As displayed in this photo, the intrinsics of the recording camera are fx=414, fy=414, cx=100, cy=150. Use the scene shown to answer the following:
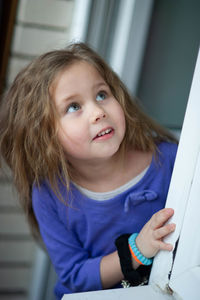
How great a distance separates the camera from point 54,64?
1.22 meters

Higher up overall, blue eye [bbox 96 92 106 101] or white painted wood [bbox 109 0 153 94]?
white painted wood [bbox 109 0 153 94]

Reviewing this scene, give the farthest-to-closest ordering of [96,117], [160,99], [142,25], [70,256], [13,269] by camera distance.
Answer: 1. [13,269]
2. [160,99]
3. [142,25]
4. [70,256]
5. [96,117]

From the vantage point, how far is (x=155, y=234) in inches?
36.9

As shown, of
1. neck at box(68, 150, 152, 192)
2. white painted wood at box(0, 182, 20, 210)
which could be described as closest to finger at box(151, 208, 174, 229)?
neck at box(68, 150, 152, 192)

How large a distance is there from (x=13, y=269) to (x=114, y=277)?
1.32 m

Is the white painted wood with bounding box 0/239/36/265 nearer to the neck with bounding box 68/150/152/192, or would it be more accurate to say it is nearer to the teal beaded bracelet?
the neck with bounding box 68/150/152/192

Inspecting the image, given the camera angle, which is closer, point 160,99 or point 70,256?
point 70,256

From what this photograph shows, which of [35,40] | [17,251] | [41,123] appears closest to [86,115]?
[41,123]

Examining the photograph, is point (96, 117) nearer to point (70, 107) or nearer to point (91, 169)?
point (70, 107)

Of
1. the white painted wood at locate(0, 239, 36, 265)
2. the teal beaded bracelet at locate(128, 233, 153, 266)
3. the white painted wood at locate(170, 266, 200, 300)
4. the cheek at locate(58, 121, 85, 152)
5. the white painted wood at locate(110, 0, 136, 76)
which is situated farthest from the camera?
the white painted wood at locate(0, 239, 36, 265)

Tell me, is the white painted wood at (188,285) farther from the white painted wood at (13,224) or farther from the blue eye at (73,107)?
the white painted wood at (13,224)

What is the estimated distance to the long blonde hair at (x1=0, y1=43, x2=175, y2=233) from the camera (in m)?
1.22

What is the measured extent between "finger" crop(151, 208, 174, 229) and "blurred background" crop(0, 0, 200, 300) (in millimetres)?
996

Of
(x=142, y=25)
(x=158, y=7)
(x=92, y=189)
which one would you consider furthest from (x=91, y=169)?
(x=158, y=7)
